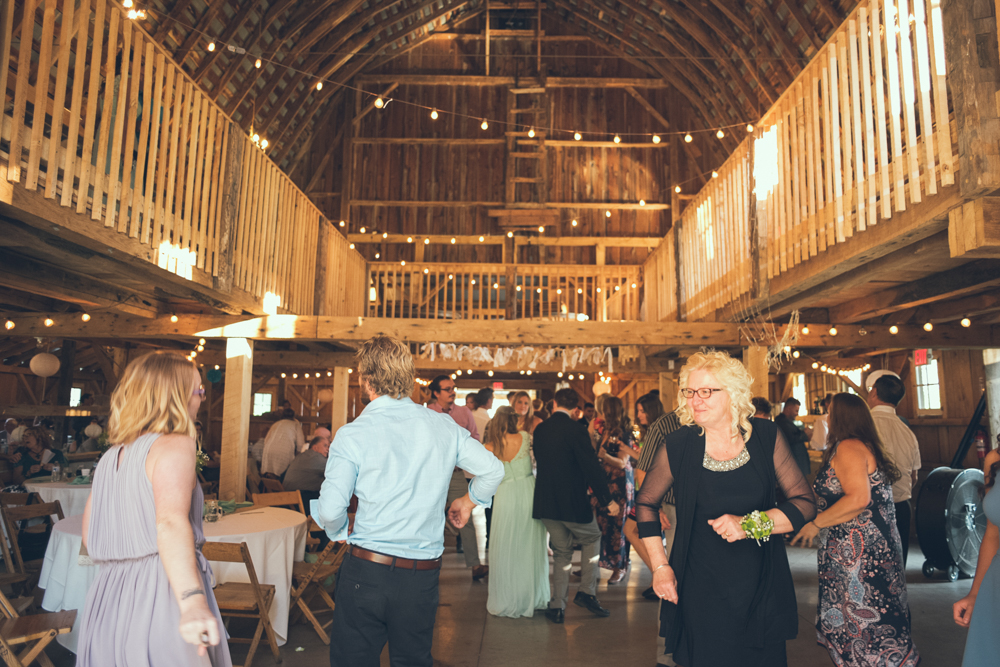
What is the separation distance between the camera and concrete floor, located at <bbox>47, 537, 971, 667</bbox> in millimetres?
→ 4055

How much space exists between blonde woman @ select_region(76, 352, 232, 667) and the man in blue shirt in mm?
473

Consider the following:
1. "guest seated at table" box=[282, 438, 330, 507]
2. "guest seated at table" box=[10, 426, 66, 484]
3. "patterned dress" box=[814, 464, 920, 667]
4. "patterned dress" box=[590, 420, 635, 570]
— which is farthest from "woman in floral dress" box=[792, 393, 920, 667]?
"guest seated at table" box=[10, 426, 66, 484]

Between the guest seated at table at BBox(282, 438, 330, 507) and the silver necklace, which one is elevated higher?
the silver necklace

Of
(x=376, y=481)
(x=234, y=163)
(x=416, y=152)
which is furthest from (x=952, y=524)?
(x=416, y=152)

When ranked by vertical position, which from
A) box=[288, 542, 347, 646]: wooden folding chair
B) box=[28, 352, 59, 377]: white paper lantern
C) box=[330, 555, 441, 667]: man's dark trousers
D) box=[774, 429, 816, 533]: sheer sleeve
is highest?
box=[28, 352, 59, 377]: white paper lantern

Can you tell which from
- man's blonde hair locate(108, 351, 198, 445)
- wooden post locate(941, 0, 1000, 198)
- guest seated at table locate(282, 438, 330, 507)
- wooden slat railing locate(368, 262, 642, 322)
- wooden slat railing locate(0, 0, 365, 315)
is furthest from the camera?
wooden slat railing locate(368, 262, 642, 322)

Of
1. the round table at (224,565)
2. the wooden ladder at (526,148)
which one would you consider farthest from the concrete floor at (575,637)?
the wooden ladder at (526,148)

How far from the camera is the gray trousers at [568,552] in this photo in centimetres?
482

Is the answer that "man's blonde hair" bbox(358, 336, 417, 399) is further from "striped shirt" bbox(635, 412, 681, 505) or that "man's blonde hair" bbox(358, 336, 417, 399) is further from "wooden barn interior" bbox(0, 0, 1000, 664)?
"wooden barn interior" bbox(0, 0, 1000, 664)

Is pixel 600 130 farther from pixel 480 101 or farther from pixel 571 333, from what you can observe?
pixel 571 333

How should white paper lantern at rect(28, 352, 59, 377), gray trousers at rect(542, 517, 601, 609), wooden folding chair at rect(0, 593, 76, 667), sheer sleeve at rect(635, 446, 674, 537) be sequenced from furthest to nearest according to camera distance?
white paper lantern at rect(28, 352, 59, 377) < gray trousers at rect(542, 517, 601, 609) < wooden folding chair at rect(0, 593, 76, 667) < sheer sleeve at rect(635, 446, 674, 537)

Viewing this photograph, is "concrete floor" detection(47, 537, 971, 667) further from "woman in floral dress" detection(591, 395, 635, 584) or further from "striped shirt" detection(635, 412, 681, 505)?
"striped shirt" detection(635, 412, 681, 505)

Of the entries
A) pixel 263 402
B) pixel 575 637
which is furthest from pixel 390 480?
pixel 263 402

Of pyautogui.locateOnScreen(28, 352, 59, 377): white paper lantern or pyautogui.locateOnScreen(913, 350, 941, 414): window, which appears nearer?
pyautogui.locateOnScreen(28, 352, 59, 377): white paper lantern
